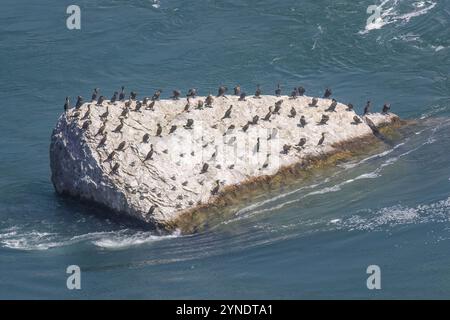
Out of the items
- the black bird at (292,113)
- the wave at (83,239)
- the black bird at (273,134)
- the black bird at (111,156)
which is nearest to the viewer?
the wave at (83,239)

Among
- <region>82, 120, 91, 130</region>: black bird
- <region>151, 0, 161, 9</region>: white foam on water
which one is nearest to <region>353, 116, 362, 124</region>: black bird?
<region>82, 120, 91, 130</region>: black bird

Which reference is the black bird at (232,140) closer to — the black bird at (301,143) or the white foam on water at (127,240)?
the black bird at (301,143)

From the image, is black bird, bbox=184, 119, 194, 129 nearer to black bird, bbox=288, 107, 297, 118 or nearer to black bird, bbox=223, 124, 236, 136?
black bird, bbox=223, 124, 236, 136

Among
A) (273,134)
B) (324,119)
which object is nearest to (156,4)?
(324,119)

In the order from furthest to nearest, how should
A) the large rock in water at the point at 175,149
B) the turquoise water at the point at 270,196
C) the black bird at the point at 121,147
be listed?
1. the black bird at the point at 121,147
2. the large rock in water at the point at 175,149
3. the turquoise water at the point at 270,196

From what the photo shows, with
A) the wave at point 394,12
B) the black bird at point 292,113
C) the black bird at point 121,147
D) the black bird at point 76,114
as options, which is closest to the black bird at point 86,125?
the black bird at point 76,114
